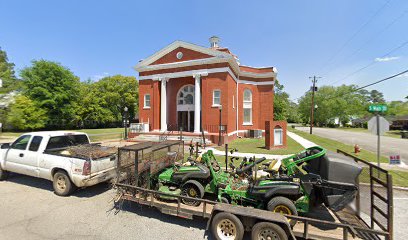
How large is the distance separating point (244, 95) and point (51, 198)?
70.6 feet

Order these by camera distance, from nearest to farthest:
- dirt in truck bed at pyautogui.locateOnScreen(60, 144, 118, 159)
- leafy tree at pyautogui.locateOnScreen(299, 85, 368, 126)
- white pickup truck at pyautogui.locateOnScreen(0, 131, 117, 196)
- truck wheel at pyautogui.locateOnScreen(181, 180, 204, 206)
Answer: truck wheel at pyautogui.locateOnScreen(181, 180, 204, 206), white pickup truck at pyautogui.locateOnScreen(0, 131, 117, 196), dirt in truck bed at pyautogui.locateOnScreen(60, 144, 118, 159), leafy tree at pyautogui.locateOnScreen(299, 85, 368, 126)

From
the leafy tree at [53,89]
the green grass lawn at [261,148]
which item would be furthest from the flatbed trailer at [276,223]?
the leafy tree at [53,89]

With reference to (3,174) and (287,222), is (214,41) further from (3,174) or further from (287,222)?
(287,222)

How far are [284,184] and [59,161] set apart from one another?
20.5ft

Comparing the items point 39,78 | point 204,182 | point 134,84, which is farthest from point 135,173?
point 134,84


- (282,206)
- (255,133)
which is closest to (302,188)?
(282,206)

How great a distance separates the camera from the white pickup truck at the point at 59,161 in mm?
5324

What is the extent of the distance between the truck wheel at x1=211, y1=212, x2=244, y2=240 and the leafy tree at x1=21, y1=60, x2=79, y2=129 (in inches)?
1580

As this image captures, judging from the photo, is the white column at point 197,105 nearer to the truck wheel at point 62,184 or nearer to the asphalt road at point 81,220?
the asphalt road at point 81,220

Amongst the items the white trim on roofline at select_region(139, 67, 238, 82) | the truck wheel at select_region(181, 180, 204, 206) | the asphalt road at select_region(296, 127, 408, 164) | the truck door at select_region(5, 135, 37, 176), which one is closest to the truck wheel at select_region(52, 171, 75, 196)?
the truck door at select_region(5, 135, 37, 176)

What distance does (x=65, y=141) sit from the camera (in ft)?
21.7

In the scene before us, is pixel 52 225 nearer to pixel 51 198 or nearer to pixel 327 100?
pixel 51 198

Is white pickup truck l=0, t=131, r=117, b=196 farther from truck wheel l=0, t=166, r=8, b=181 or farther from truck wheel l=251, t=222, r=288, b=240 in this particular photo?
truck wheel l=251, t=222, r=288, b=240

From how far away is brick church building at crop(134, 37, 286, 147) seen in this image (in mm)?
18594
